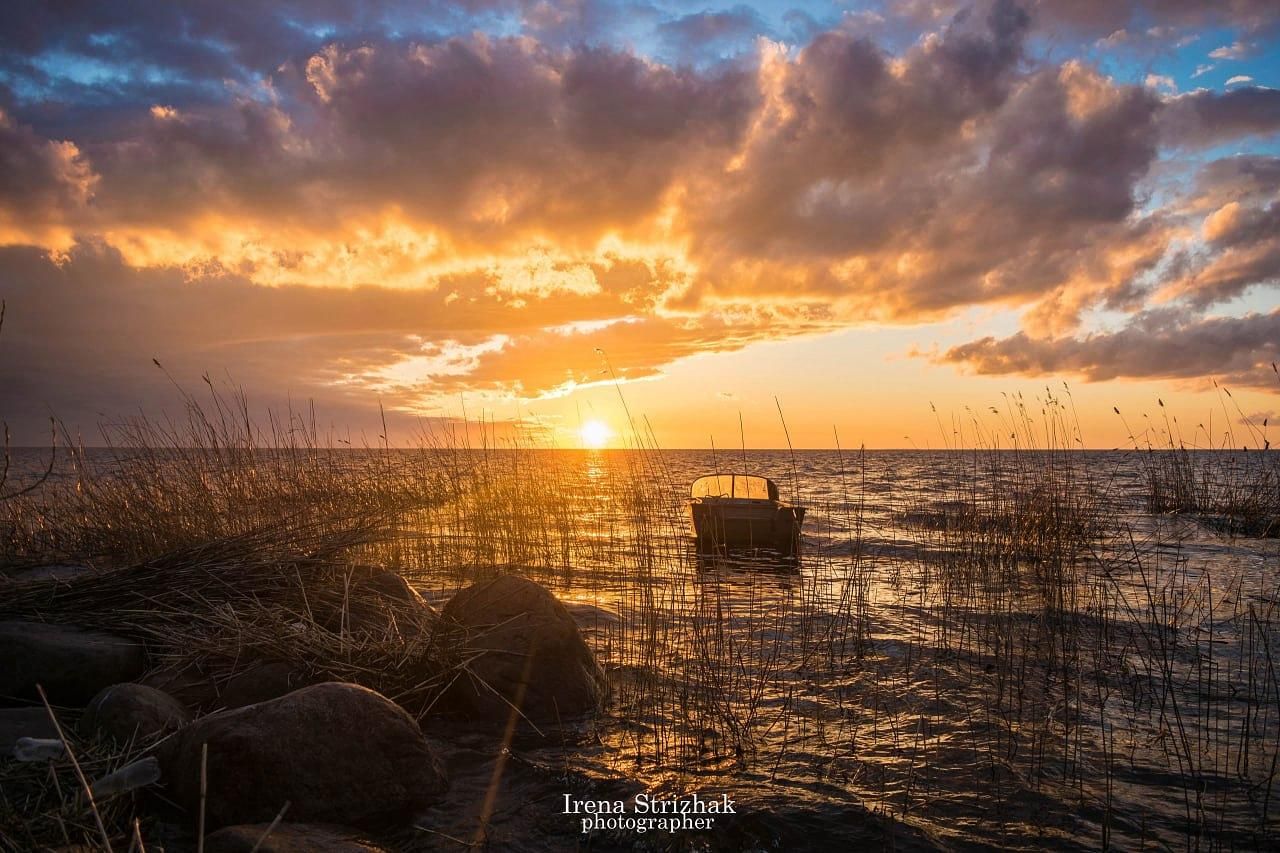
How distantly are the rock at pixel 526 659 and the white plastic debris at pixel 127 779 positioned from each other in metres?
2.04

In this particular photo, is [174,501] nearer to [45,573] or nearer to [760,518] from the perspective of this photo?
[45,573]

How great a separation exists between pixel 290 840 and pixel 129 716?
4.70ft

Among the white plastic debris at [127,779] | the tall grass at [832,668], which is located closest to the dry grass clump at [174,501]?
the tall grass at [832,668]

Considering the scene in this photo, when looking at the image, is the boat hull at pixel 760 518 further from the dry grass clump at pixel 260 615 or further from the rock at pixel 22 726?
the rock at pixel 22 726

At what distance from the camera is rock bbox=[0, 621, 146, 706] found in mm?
3795

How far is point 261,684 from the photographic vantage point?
396 cm

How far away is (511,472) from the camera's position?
537 inches

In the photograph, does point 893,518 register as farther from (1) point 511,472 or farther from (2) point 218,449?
(2) point 218,449

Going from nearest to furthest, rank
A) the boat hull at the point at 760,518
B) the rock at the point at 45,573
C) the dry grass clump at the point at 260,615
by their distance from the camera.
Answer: the dry grass clump at the point at 260,615, the rock at the point at 45,573, the boat hull at the point at 760,518

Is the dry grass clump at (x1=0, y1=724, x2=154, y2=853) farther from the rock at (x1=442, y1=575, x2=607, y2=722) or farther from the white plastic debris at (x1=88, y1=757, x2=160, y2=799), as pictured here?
the rock at (x1=442, y1=575, x2=607, y2=722)

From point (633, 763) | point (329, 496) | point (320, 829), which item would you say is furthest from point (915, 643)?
point (329, 496)

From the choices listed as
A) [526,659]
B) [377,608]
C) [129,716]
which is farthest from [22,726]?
[526,659]

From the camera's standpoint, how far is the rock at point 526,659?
4.62 m

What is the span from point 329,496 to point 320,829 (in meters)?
8.18
